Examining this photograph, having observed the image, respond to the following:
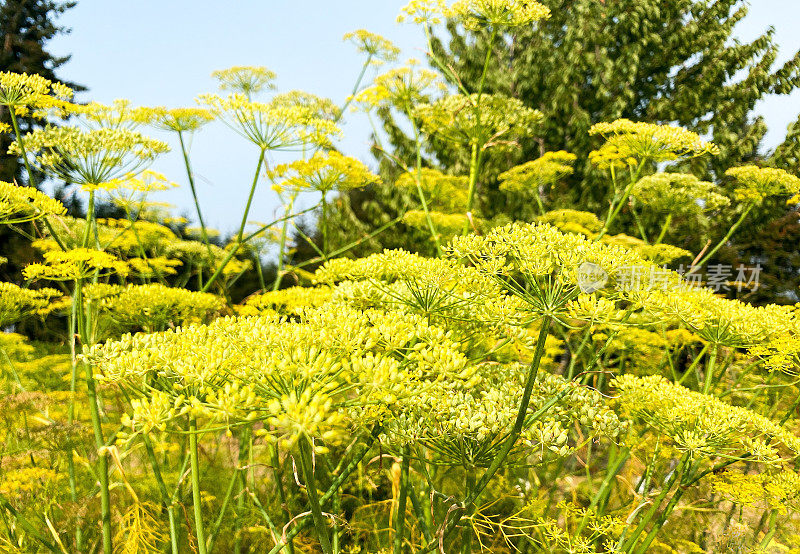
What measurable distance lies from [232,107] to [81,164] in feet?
3.70

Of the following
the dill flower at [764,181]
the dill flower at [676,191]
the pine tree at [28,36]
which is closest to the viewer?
the dill flower at [764,181]

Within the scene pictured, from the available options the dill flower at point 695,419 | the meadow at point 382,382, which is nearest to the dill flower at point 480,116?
the meadow at point 382,382

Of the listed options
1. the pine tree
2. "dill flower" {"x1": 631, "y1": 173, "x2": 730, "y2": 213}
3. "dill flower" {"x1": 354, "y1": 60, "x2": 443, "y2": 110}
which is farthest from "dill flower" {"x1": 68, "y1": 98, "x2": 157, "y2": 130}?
the pine tree

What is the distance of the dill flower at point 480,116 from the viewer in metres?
5.13

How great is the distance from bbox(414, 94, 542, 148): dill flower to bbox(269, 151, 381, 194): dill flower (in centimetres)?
82

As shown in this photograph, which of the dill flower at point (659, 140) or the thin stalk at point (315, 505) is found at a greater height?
the dill flower at point (659, 140)

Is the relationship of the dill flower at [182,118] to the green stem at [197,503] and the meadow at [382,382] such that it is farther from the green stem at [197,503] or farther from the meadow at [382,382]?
the green stem at [197,503]

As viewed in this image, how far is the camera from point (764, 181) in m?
6.37

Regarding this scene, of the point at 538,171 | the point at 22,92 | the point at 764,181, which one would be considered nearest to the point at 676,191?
the point at 764,181

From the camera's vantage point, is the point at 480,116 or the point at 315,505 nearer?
the point at 315,505

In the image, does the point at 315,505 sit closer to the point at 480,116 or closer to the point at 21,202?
the point at 21,202

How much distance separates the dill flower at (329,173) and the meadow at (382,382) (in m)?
0.02

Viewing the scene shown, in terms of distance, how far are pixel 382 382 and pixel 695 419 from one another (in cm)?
206

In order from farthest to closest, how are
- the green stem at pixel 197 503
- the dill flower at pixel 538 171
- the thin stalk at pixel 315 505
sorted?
the dill flower at pixel 538 171 < the green stem at pixel 197 503 < the thin stalk at pixel 315 505
